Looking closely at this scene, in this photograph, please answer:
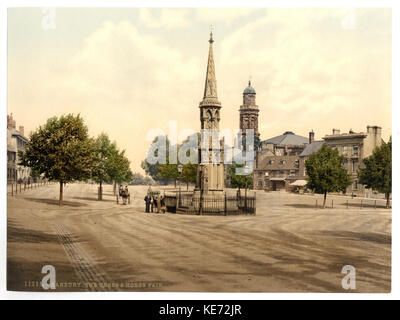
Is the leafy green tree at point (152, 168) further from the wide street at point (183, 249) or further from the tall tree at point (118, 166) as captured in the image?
the wide street at point (183, 249)

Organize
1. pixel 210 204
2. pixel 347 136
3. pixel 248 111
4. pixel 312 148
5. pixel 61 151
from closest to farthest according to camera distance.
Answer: pixel 248 111 < pixel 61 151 < pixel 347 136 < pixel 210 204 < pixel 312 148

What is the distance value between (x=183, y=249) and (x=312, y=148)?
11235 mm

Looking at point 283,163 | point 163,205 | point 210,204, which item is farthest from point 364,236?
point 283,163

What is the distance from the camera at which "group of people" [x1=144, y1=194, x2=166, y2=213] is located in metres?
17.8

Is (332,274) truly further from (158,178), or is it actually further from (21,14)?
(21,14)

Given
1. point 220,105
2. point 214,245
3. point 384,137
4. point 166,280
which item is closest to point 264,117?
point 220,105

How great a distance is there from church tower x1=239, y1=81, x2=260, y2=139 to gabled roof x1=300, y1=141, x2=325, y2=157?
404 cm

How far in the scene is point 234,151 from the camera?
17.8m

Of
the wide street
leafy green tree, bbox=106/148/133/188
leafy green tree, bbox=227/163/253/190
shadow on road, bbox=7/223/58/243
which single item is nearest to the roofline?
the wide street

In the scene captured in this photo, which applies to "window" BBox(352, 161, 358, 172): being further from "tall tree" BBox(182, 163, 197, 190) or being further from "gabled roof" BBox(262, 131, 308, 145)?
"tall tree" BBox(182, 163, 197, 190)

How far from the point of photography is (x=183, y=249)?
13977 mm

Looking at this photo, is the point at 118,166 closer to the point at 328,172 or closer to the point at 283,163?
the point at 328,172

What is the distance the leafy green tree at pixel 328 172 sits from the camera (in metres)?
20.8

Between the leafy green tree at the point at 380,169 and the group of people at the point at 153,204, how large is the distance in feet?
32.2
